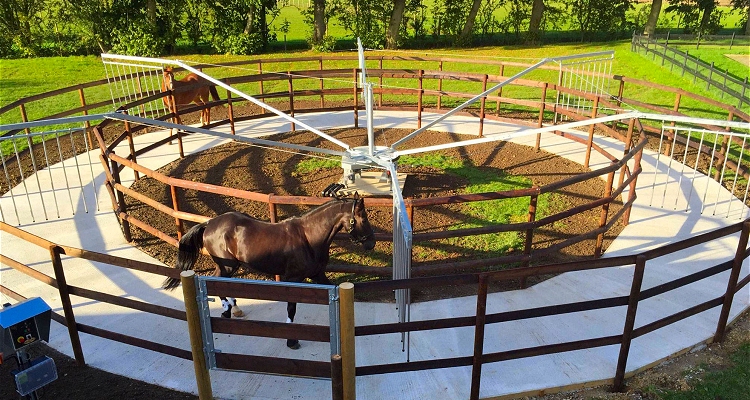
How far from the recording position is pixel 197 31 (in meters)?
26.8

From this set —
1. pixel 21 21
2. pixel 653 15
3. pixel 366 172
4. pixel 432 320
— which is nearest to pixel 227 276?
pixel 432 320

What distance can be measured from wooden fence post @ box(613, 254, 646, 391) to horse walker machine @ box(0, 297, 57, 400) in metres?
4.64

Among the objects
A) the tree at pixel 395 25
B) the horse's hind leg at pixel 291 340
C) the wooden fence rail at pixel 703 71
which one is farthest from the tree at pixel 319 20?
the horse's hind leg at pixel 291 340

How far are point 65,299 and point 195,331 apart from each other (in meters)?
1.55

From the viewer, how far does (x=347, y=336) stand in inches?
144

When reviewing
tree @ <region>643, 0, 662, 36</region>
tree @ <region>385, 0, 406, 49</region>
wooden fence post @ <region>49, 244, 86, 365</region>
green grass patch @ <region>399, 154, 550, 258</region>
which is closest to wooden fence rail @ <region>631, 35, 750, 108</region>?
green grass patch @ <region>399, 154, 550, 258</region>

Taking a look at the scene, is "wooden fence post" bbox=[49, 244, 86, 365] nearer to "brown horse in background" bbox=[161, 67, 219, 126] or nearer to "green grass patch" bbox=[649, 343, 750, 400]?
"green grass patch" bbox=[649, 343, 750, 400]

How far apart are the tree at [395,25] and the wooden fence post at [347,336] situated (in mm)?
25402

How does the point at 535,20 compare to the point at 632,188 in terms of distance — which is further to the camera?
the point at 535,20

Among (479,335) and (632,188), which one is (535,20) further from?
(479,335)

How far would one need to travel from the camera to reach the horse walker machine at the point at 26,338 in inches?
151

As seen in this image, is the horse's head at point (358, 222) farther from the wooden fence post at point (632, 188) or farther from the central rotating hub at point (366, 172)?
the wooden fence post at point (632, 188)

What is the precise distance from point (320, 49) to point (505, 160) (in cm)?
1776

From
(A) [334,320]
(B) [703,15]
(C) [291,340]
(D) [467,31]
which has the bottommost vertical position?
(C) [291,340]
